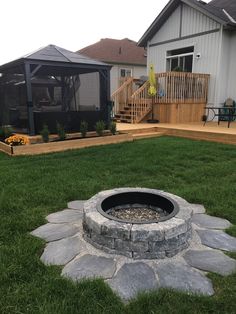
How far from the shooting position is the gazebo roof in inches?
276

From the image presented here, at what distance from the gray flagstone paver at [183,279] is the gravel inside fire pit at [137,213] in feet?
2.19

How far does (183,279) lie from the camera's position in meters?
2.11

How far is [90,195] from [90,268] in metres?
1.73

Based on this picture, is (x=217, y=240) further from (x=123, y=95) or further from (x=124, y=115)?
(x=123, y=95)

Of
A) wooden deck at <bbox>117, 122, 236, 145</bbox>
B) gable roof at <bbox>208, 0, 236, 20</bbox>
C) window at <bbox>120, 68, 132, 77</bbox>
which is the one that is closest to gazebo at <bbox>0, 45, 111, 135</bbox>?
wooden deck at <bbox>117, 122, 236, 145</bbox>

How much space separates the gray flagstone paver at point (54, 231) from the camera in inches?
109

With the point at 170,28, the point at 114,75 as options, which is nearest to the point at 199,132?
Answer: the point at 170,28

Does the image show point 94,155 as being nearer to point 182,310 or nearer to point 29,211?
point 29,211

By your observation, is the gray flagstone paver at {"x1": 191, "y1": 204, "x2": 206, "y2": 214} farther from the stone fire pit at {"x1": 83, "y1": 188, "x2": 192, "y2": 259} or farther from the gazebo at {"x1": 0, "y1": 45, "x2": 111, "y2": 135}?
the gazebo at {"x1": 0, "y1": 45, "x2": 111, "y2": 135}

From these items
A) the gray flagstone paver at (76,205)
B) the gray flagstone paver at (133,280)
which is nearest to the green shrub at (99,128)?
the gray flagstone paver at (76,205)

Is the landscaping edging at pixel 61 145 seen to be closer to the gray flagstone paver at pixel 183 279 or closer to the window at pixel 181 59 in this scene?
the gray flagstone paver at pixel 183 279

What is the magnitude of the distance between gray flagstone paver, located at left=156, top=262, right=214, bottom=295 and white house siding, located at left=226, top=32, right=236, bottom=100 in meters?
10.5

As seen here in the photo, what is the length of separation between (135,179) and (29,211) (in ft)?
6.35

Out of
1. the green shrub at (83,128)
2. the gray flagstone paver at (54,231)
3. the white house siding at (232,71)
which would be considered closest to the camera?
the gray flagstone paver at (54,231)
